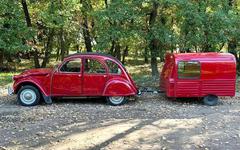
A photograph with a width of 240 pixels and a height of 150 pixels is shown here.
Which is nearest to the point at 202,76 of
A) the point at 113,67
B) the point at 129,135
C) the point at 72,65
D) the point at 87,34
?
the point at 113,67

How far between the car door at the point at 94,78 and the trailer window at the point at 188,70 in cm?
234

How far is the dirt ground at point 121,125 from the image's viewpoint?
8.40 meters

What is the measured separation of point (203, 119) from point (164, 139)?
2.39 meters

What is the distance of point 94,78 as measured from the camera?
13.0m

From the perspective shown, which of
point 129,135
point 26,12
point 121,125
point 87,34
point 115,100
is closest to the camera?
point 129,135

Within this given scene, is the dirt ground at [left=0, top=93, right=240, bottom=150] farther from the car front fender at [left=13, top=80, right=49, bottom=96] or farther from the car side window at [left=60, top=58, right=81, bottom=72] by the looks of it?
the car side window at [left=60, top=58, right=81, bottom=72]

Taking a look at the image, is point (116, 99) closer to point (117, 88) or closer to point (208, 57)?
point (117, 88)

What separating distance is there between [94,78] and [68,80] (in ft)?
2.59

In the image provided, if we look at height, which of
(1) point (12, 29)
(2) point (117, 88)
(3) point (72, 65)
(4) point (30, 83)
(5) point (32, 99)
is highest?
(1) point (12, 29)

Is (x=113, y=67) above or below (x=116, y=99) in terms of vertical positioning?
above

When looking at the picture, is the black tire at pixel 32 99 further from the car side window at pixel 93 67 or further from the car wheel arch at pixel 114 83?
the car wheel arch at pixel 114 83

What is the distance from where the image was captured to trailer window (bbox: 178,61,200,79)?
1309cm

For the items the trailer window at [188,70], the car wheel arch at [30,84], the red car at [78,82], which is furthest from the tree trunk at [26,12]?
the trailer window at [188,70]

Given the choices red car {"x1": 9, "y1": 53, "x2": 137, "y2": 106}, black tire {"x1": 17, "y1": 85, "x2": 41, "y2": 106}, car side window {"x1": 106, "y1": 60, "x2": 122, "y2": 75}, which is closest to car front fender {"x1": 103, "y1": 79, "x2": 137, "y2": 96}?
red car {"x1": 9, "y1": 53, "x2": 137, "y2": 106}
